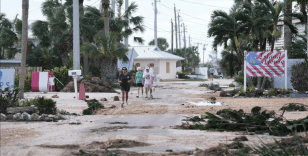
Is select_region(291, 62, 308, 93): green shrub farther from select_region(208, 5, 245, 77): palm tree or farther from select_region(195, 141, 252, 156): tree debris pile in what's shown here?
select_region(195, 141, 252, 156): tree debris pile

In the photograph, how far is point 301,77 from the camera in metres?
16.9

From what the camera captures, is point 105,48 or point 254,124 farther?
point 105,48

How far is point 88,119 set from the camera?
10047 millimetres

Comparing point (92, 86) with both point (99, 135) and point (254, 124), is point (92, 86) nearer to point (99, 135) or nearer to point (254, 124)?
point (99, 135)

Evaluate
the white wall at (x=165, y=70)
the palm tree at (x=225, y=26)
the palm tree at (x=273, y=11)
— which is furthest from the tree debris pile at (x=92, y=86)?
the white wall at (x=165, y=70)

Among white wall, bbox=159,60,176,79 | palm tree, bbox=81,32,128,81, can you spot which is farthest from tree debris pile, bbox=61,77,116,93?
white wall, bbox=159,60,176,79

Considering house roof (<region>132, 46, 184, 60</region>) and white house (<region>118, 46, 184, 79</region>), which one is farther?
white house (<region>118, 46, 184, 79</region>)

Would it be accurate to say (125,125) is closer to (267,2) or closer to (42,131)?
(42,131)

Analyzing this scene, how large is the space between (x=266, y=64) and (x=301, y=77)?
2.05m

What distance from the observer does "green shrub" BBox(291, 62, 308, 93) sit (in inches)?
658

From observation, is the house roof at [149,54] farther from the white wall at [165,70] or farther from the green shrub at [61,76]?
the green shrub at [61,76]

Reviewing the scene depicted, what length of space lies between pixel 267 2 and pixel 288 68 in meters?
4.26

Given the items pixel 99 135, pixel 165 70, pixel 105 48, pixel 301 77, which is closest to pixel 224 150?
pixel 99 135

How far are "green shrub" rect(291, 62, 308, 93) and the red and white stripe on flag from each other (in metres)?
1.13
